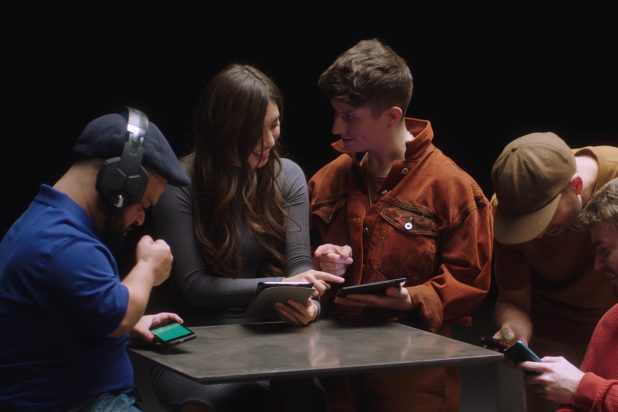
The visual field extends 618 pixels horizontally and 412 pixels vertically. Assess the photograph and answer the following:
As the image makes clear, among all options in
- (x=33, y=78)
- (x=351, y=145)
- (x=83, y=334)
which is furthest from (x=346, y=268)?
(x=33, y=78)

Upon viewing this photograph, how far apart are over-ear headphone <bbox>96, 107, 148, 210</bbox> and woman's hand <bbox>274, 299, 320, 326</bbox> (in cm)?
62

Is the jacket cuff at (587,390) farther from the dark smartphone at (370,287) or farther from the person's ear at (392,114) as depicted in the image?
the person's ear at (392,114)

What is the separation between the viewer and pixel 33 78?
4.13m

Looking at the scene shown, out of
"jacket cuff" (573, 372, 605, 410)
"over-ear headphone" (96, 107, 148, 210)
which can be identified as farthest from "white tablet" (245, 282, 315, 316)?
"jacket cuff" (573, 372, 605, 410)

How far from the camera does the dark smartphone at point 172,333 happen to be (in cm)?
232

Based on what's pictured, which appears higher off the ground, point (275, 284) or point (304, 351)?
point (275, 284)

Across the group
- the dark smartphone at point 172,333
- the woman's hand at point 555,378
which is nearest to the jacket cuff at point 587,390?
the woman's hand at point 555,378

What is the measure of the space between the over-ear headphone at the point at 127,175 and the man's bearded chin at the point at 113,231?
0.18ft

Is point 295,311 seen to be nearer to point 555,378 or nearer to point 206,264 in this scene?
point 206,264

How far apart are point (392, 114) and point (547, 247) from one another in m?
0.65

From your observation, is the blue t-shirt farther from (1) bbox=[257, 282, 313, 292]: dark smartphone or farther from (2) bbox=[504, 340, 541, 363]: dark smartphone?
(2) bbox=[504, 340, 541, 363]: dark smartphone

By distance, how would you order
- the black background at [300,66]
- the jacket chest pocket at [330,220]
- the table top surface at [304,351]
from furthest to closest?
the black background at [300,66], the jacket chest pocket at [330,220], the table top surface at [304,351]

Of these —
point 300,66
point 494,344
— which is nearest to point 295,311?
point 494,344

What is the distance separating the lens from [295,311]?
102 inches
